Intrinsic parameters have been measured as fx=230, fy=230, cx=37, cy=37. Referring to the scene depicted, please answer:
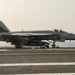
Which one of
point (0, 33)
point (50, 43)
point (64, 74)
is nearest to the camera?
point (64, 74)

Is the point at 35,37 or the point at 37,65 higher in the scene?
the point at 37,65

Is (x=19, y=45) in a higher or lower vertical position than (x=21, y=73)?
lower

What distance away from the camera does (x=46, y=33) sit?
42.3 m

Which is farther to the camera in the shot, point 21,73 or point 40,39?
point 40,39

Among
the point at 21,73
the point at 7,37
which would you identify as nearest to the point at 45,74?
the point at 21,73

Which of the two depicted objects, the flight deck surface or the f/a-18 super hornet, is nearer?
the flight deck surface

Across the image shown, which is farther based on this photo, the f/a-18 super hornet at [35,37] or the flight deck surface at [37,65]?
the f/a-18 super hornet at [35,37]

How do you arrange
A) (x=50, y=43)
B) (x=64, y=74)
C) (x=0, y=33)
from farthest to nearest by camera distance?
1. (x=50, y=43)
2. (x=0, y=33)
3. (x=64, y=74)

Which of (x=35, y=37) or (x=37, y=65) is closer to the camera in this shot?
(x=37, y=65)

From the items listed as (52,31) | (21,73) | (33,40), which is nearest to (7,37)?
(33,40)

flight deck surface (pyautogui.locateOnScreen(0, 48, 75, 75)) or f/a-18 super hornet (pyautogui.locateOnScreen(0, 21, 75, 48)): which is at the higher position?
flight deck surface (pyautogui.locateOnScreen(0, 48, 75, 75))

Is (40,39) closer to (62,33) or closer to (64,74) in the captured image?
(62,33)

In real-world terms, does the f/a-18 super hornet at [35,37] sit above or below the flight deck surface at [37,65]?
below

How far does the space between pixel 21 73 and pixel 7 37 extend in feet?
100
